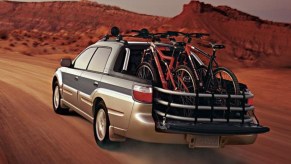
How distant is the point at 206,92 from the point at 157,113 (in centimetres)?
77

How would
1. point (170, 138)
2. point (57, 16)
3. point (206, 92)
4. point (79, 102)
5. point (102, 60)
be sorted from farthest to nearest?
point (57, 16) → point (79, 102) → point (102, 60) → point (206, 92) → point (170, 138)

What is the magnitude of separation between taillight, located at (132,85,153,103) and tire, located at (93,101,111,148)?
0.86m

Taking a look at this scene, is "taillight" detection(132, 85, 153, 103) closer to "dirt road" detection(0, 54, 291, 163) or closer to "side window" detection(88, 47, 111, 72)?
"dirt road" detection(0, 54, 291, 163)

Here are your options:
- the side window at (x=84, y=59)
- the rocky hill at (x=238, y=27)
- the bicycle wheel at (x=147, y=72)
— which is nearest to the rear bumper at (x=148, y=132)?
the bicycle wheel at (x=147, y=72)

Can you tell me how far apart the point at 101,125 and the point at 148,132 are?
1.45m

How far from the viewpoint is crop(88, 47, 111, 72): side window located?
25.9ft

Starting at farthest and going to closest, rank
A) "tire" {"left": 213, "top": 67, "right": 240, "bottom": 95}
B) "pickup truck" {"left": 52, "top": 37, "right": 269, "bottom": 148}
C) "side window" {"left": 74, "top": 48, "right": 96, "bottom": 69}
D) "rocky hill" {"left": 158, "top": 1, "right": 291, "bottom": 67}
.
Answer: "rocky hill" {"left": 158, "top": 1, "right": 291, "bottom": 67} → "side window" {"left": 74, "top": 48, "right": 96, "bottom": 69} → "tire" {"left": 213, "top": 67, "right": 240, "bottom": 95} → "pickup truck" {"left": 52, "top": 37, "right": 269, "bottom": 148}

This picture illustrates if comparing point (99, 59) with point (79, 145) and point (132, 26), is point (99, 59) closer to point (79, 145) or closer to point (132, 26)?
point (79, 145)

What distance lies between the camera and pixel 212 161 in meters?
6.79

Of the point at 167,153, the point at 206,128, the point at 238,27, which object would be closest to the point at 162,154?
the point at 167,153

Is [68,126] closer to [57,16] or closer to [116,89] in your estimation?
[116,89]

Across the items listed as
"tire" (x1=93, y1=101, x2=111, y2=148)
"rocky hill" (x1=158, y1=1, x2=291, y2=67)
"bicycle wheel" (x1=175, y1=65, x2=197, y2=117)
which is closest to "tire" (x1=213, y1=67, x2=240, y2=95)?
"bicycle wheel" (x1=175, y1=65, x2=197, y2=117)

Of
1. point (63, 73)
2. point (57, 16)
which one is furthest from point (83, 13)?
point (63, 73)

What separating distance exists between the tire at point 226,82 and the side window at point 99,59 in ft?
6.64
